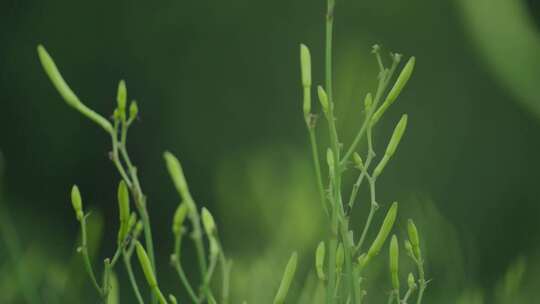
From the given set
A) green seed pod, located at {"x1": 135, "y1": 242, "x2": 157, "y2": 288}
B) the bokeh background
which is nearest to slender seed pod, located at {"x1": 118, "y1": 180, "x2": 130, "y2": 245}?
green seed pod, located at {"x1": 135, "y1": 242, "x2": 157, "y2": 288}

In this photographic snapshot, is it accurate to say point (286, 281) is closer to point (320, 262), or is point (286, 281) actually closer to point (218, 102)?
point (320, 262)

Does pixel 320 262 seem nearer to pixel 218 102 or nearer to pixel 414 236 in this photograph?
pixel 414 236

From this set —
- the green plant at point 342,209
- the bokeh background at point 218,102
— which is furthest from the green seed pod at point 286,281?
the bokeh background at point 218,102

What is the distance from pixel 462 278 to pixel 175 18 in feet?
5.40

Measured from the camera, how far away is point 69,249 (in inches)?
52.0

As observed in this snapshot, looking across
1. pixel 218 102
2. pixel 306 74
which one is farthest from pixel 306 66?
pixel 218 102

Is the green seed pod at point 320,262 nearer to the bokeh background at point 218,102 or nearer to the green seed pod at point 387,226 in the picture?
the green seed pod at point 387,226

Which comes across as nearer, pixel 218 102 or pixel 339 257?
pixel 339 257

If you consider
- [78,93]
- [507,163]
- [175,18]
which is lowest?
[507,163]

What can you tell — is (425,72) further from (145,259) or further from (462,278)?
(145,259)

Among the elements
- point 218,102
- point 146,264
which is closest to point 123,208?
point 146,264

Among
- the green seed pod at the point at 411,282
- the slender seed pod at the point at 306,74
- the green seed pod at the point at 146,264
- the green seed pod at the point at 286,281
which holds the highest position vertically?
the slender seed pod at the point at 306,74

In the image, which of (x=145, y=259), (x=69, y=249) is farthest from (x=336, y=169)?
(x=69, y=249)

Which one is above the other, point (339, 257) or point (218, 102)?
point (218, 102)
